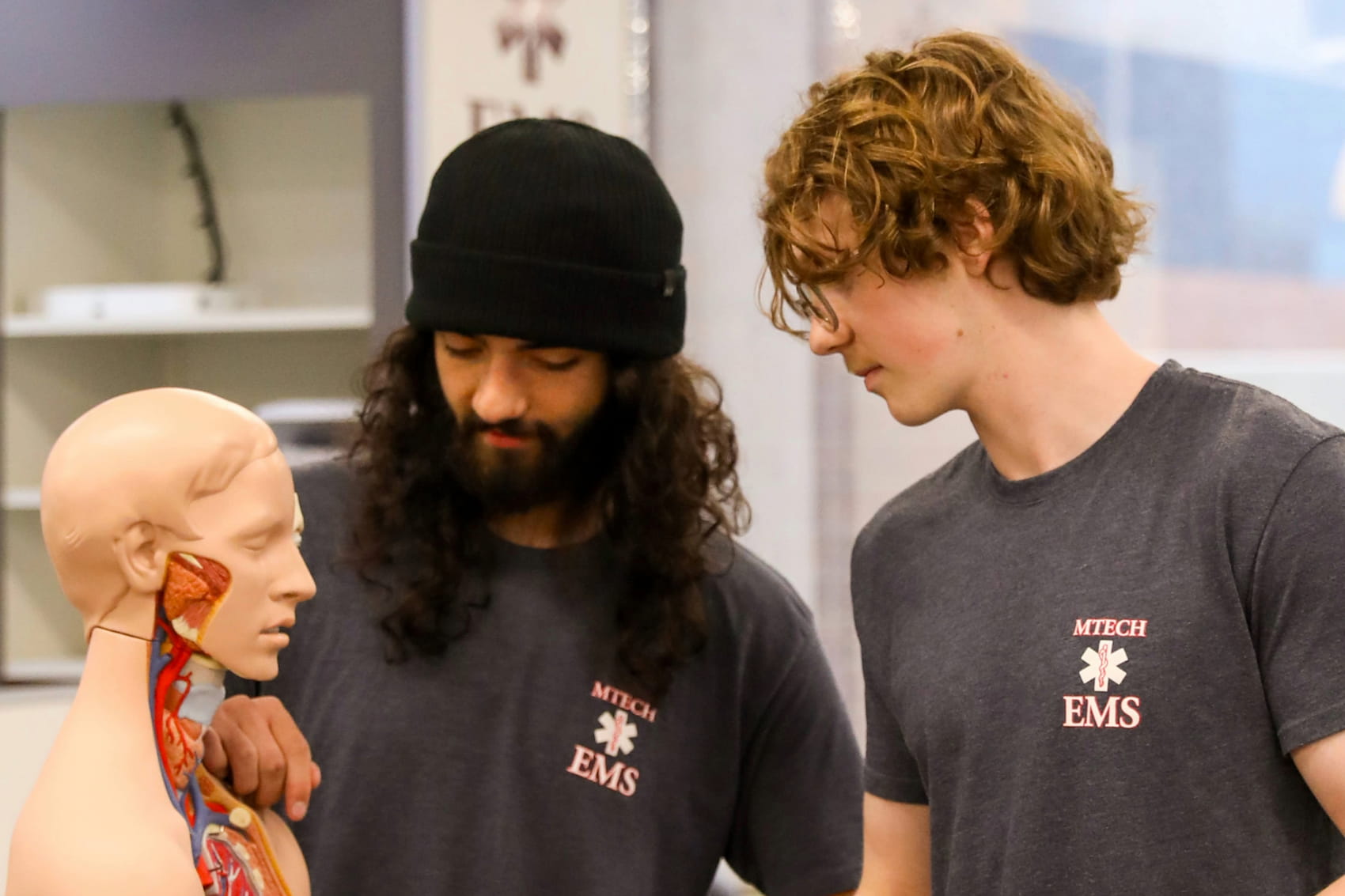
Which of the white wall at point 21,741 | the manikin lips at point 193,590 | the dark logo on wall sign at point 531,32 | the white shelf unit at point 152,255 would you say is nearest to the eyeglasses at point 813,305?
the manikin lips at point 193,590

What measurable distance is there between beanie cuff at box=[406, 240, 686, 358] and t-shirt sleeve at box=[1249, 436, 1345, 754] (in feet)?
2.31

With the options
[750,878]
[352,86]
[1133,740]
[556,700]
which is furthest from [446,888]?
[352,86]

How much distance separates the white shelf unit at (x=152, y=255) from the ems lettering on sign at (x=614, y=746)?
1.98 m

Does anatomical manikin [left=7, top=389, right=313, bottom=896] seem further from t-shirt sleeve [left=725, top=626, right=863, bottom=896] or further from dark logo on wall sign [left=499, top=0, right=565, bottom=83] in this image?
dark logo on wall sign [left=499, top=0, right=565, bottom=83]

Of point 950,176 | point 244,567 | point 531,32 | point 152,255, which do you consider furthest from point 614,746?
point 152,255

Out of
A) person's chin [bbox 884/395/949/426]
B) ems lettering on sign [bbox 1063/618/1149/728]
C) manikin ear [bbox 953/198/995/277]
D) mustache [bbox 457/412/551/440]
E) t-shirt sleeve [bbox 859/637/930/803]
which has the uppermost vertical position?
manikin ear [bbox 953/198/995/277]

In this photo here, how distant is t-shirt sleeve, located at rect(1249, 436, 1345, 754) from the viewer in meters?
1.05

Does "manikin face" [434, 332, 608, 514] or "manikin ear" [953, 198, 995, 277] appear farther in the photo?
"manikin face" [434, 332, 608, 514]

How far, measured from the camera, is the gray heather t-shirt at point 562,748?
1.48 m

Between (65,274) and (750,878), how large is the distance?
2669mm

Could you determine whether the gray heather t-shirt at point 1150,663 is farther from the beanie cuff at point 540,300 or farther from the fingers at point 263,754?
the fingers at point 263,754

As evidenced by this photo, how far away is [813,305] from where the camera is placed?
1.31m

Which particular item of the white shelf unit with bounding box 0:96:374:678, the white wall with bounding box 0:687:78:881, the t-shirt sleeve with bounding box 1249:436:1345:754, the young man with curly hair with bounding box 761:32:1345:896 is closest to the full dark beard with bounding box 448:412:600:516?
the young man with curly hair with bounding box 761:32:1345:896

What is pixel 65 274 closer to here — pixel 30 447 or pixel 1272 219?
pixel 30 447
